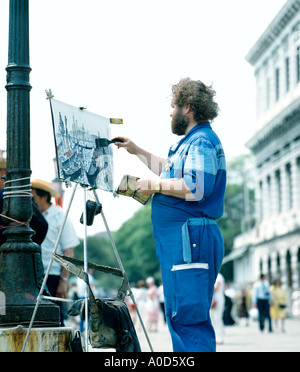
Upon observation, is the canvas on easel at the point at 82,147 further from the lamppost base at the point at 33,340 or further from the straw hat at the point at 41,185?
the straw hat at the point at 41,185

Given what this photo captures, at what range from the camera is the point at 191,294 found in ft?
17.7

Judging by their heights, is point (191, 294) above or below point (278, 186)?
below

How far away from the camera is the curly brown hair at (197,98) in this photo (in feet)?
18.9

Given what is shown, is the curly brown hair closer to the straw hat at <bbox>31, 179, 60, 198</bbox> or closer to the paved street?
the straw hat at <bbox>31, 179, 60, 198</bbox>

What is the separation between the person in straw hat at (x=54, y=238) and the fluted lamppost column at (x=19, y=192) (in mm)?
1934

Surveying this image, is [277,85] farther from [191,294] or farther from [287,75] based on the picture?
[191,294]

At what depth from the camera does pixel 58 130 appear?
6098mm

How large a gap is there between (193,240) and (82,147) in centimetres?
131

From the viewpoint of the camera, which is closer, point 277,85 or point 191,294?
point 191,294

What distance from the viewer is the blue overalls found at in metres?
5.43

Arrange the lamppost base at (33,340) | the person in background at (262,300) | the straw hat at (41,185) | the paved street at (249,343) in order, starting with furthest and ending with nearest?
the person in background at (262,300) < the paved street at (249,343) < the straw hat at (41,185) < the lamppost base at (33,340)

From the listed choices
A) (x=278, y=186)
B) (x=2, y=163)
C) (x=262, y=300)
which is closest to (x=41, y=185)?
(x=2, y=163)

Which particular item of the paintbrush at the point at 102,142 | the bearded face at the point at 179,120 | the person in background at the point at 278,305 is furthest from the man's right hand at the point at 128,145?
the person in background at the point at 278,305

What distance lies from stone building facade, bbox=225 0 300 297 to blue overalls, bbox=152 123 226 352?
45454 mm
